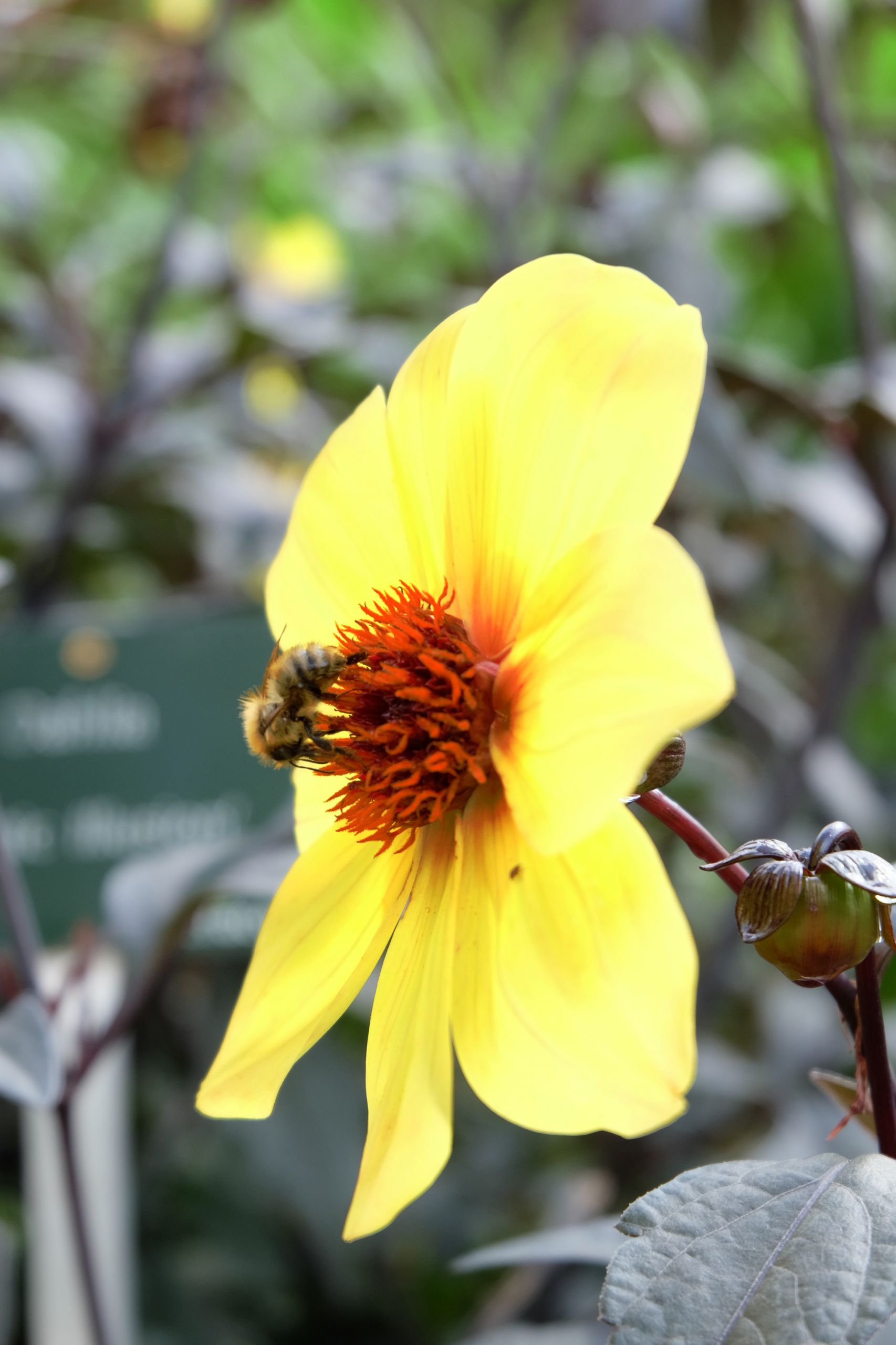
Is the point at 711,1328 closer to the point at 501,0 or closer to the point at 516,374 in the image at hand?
the point at 516,374

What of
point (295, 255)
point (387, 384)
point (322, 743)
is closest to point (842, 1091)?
point (322, 743)

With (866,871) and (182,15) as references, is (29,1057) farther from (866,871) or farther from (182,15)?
(182,15)

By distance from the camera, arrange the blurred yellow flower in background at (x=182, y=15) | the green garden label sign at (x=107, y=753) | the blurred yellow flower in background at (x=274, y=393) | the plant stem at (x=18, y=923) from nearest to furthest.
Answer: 1. the plant stem at (x=18, y=923)
2. the green garden label sign at (x=107, y=753)
3. the blurred yellow flower in background at (x=274, y=393)
4. the blurred yellow flower in background at (x=182, y=15)

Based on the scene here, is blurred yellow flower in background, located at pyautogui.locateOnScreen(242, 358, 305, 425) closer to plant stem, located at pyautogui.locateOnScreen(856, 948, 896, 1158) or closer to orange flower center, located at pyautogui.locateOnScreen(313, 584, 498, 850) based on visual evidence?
orange flower center, located at pyautogui.locateOnScreen(313, 584, 498, 850)

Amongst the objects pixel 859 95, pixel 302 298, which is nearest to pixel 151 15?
pixel 302 298

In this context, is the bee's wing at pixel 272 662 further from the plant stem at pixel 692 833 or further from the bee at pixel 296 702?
the plant stem at pixel 692 833

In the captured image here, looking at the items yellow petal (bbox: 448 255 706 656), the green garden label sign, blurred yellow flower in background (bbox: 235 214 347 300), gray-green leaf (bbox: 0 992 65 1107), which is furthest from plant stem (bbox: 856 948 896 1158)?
blurred yellow flower in background (bbox: 235 214 347 300)

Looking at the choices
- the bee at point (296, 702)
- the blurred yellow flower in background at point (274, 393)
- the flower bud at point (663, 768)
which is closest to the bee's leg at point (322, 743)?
the bee at point (296, 702)
